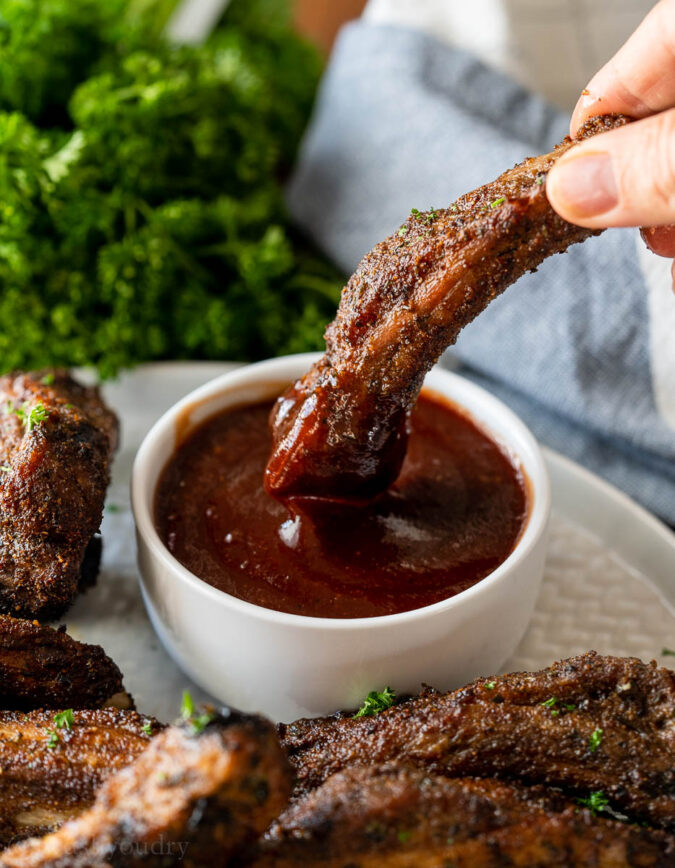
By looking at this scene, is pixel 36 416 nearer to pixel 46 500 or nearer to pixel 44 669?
pixel 46 500

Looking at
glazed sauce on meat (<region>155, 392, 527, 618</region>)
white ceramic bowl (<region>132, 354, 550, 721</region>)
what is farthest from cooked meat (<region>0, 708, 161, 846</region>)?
glazed sauce on meat (<region>155, 392, 527, 618</region>)

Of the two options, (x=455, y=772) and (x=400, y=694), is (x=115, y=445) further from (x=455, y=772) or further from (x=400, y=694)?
(x=455, y=772)

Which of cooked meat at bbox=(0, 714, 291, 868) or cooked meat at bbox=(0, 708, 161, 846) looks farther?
cooked meat at bbox=(0, 708, 161, 846)

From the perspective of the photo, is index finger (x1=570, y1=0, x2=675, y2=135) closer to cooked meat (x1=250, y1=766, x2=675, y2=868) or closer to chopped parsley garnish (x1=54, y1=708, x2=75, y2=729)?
cooked meat (x1=250, y1=766, x2=675, y2=868)

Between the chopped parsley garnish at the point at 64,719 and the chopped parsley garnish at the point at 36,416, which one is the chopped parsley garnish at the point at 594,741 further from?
the chopped parsley garnish at the point at 36,416

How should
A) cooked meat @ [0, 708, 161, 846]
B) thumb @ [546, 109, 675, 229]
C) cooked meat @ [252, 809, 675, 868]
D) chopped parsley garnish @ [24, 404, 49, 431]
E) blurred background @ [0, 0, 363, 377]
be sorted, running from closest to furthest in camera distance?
1. cooked meat @ [252, 809, 675, 868]
2. thumb @ [546, 109, 675, 229]
3. cooked meat @ [0, 708, 161, 846]
4. chopped parsley garnish @ [24, 404, 49, 431]
5. blurred background @ [0, 0, 363, 377]

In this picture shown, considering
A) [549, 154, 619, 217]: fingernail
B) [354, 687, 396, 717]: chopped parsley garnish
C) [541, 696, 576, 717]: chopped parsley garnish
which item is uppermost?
[549, 154, 619, 217]: fingernail

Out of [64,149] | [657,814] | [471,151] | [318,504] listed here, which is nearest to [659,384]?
[471,151]
